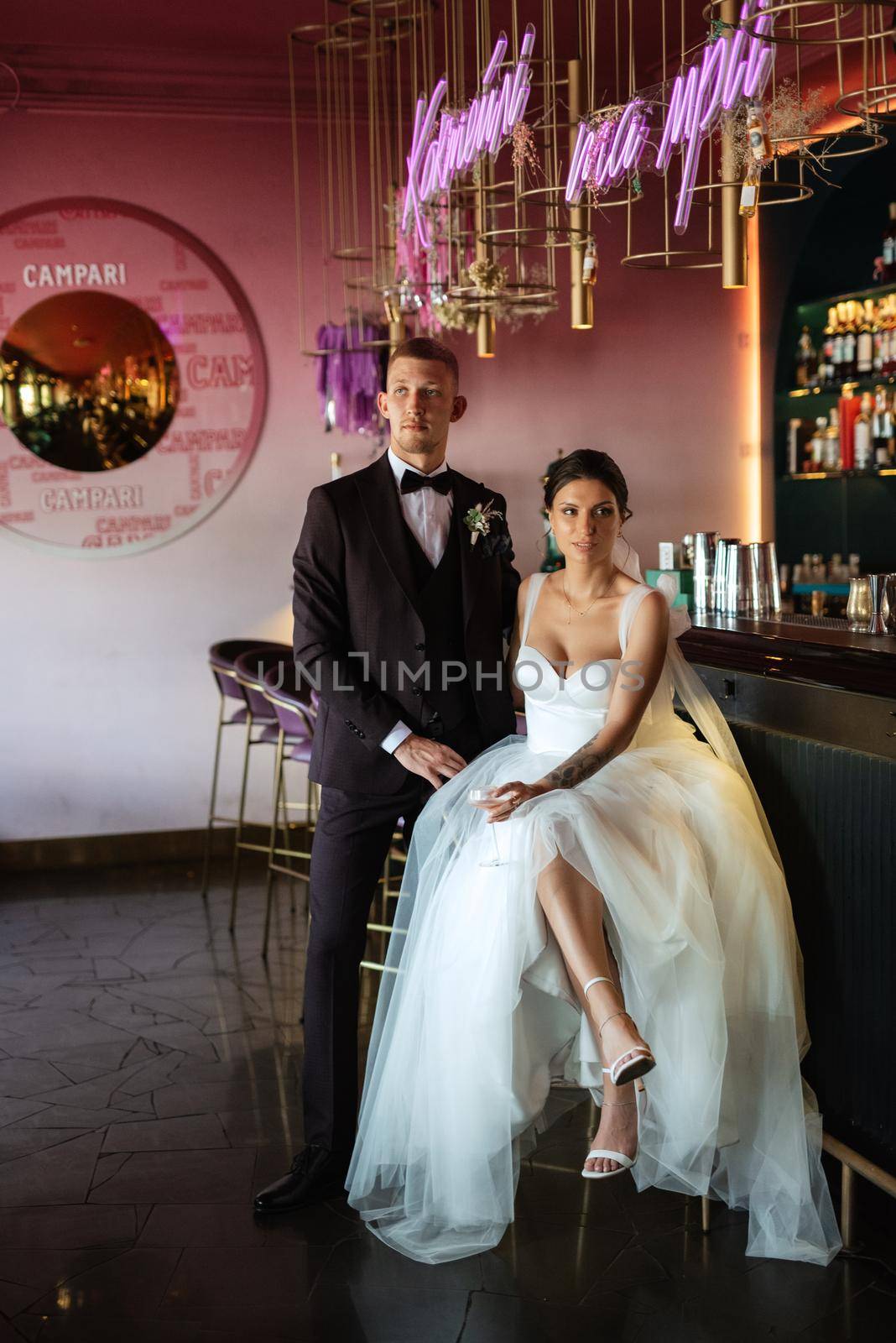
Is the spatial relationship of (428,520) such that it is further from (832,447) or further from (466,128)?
(832,447)

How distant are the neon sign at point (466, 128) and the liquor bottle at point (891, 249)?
236 cm

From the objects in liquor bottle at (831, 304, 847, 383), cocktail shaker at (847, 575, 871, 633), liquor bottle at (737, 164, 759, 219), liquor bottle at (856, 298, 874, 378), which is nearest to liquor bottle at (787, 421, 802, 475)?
liquor bottle at (831, 304, 847, 383)

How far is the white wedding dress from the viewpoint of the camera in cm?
262

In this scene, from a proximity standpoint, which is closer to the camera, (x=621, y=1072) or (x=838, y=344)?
(x=621, y=1072)

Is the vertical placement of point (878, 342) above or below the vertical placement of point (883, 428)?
above

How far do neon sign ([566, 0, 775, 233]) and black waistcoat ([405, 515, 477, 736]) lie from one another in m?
0.92

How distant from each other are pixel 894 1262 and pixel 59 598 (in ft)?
15.0

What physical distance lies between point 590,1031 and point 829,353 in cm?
460

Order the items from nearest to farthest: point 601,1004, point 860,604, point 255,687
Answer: point 601,1004, point 860,604, point 255,687

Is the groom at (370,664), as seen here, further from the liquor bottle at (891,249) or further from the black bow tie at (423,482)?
the liquor bottle at (891,249)

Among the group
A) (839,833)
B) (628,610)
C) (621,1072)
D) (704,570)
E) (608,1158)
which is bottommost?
(608,1158)

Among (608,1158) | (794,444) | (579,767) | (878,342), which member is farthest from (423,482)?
(794,444)

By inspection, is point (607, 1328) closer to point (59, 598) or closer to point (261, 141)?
point (59, 598)

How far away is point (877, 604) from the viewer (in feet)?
10.7
